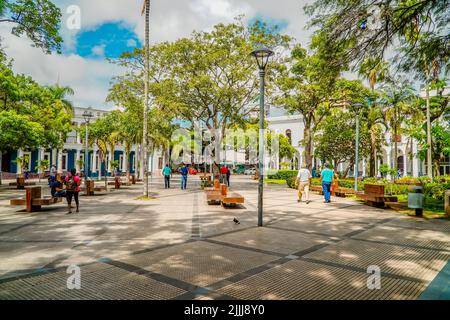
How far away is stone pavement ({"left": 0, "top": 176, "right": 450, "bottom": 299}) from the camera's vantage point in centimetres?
395

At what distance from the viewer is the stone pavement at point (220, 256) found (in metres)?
3.95

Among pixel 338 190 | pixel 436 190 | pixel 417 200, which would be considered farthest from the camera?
pixel 338 190

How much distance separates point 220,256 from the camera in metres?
5.43

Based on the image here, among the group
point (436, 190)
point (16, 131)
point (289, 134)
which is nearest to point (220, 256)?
point (436, 190)

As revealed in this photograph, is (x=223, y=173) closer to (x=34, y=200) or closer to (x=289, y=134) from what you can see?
(x=34, y=200)

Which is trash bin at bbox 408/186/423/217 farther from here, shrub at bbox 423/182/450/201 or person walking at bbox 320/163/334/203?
shrub at bbox 423/182/450/201

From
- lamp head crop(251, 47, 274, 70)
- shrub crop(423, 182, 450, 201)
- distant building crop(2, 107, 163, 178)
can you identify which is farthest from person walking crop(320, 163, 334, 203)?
distant building crop(2, 107, 163, 178)

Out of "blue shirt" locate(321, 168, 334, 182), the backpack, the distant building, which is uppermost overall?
the distant building

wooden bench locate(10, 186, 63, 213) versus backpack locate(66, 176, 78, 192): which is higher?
backpack locate(66, 176, 78, 192)

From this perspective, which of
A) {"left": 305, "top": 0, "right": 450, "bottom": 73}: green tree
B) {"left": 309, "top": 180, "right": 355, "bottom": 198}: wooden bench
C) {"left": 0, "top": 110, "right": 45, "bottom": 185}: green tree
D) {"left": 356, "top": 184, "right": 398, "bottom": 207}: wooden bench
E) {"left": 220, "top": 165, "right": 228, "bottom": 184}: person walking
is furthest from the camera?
{"left": 220, "top": 165, "right": 228, "bottom": 184}: person walking

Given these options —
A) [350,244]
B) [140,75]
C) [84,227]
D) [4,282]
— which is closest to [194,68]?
[140,75]

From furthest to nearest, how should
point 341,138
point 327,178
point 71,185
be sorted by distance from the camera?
point 341,138
point 327,178
point 71,185

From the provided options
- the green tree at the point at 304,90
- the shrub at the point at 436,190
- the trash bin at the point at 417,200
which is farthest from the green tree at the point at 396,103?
the trash bin at the point at 417,200

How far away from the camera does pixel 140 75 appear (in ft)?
74.5
